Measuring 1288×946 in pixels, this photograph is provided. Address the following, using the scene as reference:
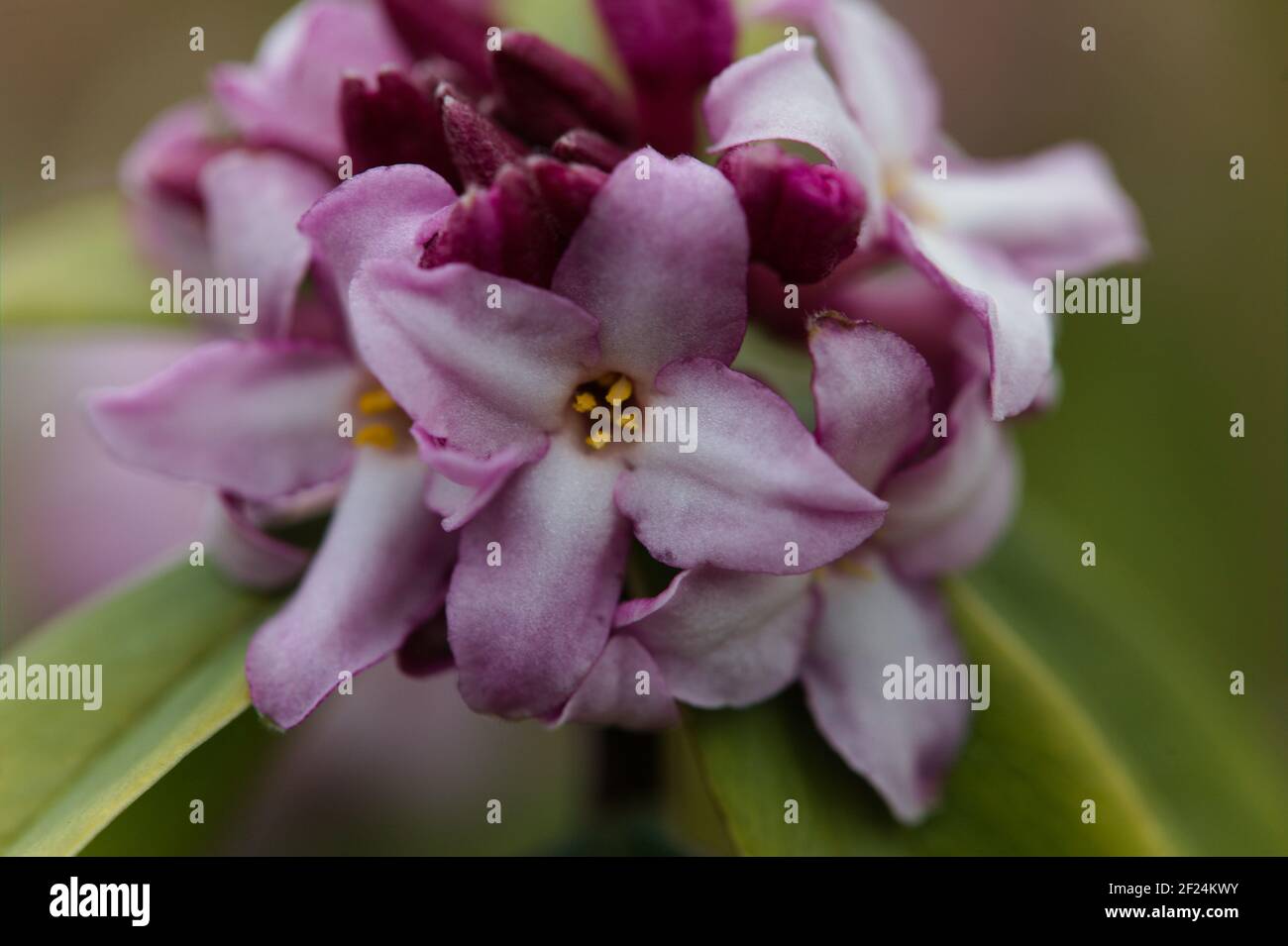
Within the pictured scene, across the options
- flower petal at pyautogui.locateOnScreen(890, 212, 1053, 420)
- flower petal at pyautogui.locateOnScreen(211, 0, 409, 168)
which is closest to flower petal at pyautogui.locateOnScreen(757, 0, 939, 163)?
flower petal at pyautogui.locateOnScreen(890, 212, 1053, 420)

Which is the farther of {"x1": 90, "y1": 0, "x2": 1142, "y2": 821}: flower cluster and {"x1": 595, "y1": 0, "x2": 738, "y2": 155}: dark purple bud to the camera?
{"x1": 595, "y1": 0, "x2": 738, "y2": 155}: dark purple bud

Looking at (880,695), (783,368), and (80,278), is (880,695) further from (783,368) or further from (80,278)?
(80,278)

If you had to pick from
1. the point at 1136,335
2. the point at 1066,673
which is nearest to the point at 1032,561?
the point at 1066,673

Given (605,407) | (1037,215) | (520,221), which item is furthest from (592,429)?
(1037,215)

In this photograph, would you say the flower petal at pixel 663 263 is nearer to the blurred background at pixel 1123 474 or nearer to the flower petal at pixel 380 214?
the flower petal at pixel 380 214

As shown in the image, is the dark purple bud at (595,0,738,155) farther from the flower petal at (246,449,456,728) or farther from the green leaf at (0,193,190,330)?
the green leaf at (0,193,190,330)
